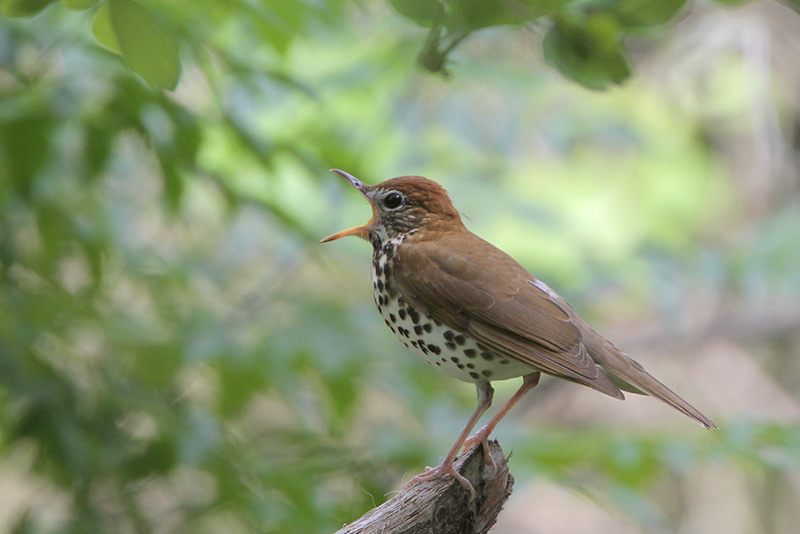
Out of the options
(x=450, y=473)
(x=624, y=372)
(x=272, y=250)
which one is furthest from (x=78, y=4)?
(x=272, y=250)

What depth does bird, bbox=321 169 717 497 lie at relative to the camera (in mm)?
2082

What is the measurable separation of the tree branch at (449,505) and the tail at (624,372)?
1.23 ft

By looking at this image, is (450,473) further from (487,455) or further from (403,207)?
(403,207)

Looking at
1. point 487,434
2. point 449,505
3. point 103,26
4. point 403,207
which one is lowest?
point 449,505

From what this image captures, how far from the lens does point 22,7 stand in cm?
144

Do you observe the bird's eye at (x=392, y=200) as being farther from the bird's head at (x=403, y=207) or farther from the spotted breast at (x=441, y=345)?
the spotted breast at (x=441, y=345)

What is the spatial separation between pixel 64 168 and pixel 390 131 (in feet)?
5.89

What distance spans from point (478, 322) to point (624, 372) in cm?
42

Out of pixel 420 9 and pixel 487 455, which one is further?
pixel 487 455

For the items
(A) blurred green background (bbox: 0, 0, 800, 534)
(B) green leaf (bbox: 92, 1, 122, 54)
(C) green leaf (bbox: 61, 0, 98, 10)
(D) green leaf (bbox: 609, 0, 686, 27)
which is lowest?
(A) blurred green background (bbox: 0, 0, 800, 534)

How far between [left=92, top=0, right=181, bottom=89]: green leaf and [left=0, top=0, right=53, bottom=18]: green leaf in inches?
4.3

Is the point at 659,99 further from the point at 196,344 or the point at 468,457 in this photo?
A: the point at 468,457

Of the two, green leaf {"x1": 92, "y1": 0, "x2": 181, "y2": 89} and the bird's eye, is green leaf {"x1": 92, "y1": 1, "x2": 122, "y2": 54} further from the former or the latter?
the bird's eye

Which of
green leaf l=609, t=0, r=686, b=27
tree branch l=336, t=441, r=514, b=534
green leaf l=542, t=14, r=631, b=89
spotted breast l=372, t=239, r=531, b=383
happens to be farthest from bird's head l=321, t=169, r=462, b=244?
green leaf l=609, t=0, r=686, b=27
